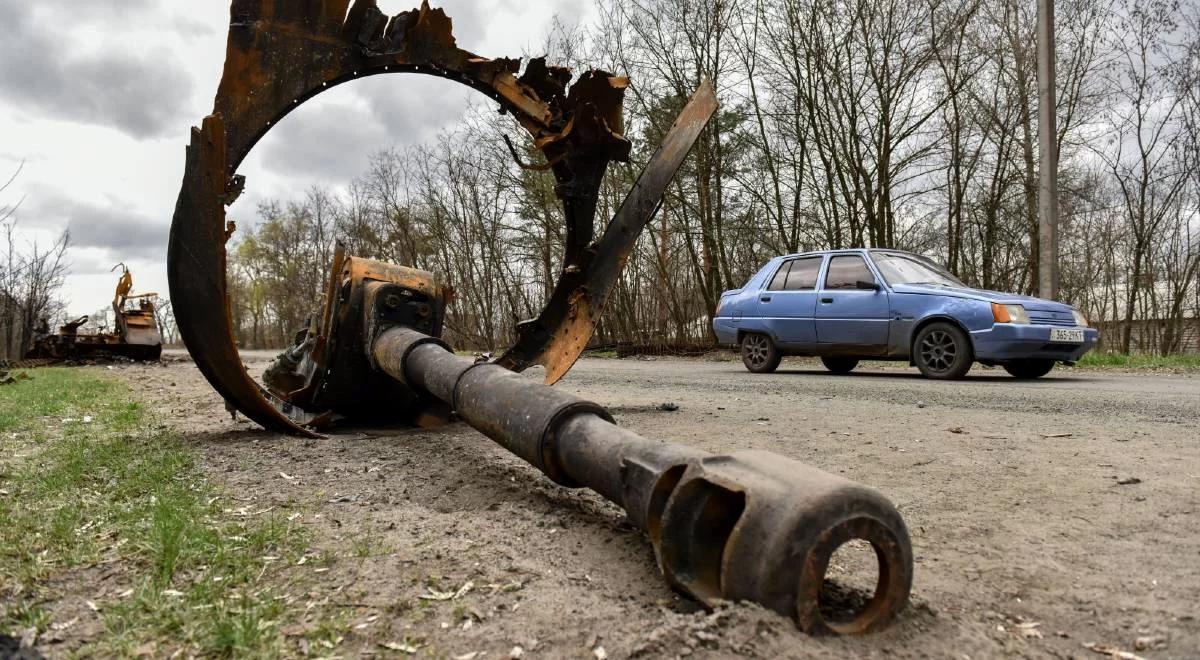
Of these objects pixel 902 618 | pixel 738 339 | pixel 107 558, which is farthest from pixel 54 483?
pixel 738 339

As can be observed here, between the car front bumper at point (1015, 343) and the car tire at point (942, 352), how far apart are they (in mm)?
132

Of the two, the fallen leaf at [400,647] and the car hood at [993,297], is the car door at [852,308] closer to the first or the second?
the car hood at [993,297]

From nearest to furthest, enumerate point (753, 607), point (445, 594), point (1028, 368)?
1. point (753, 607)
2. point (445, 594)
3. point (1028, 368)

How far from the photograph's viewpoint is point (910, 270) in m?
8.95

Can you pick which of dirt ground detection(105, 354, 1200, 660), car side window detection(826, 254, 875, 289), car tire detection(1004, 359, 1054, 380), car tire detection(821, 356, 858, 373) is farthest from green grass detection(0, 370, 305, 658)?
car tire detection(821, 356, 858, 373)

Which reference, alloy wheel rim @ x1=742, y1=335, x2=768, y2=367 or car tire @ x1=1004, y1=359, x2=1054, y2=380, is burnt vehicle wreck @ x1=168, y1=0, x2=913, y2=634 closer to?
alloy wheel rim @ x1=742, y1=335, x2=768, y2=367

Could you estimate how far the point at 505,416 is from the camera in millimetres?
2662

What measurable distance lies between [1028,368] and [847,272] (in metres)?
2.24

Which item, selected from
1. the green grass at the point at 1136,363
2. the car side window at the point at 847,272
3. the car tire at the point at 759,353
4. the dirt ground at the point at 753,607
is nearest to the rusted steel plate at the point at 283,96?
the dirt ground at the point at 753,607

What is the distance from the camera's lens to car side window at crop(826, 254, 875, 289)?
29.9ft

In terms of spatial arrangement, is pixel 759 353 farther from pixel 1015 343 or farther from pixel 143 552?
pixel 143 552

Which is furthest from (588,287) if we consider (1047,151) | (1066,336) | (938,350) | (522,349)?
(1047,151)

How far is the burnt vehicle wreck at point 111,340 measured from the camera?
61.0ft

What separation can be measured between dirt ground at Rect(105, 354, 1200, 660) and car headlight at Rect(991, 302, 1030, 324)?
3325 mm
